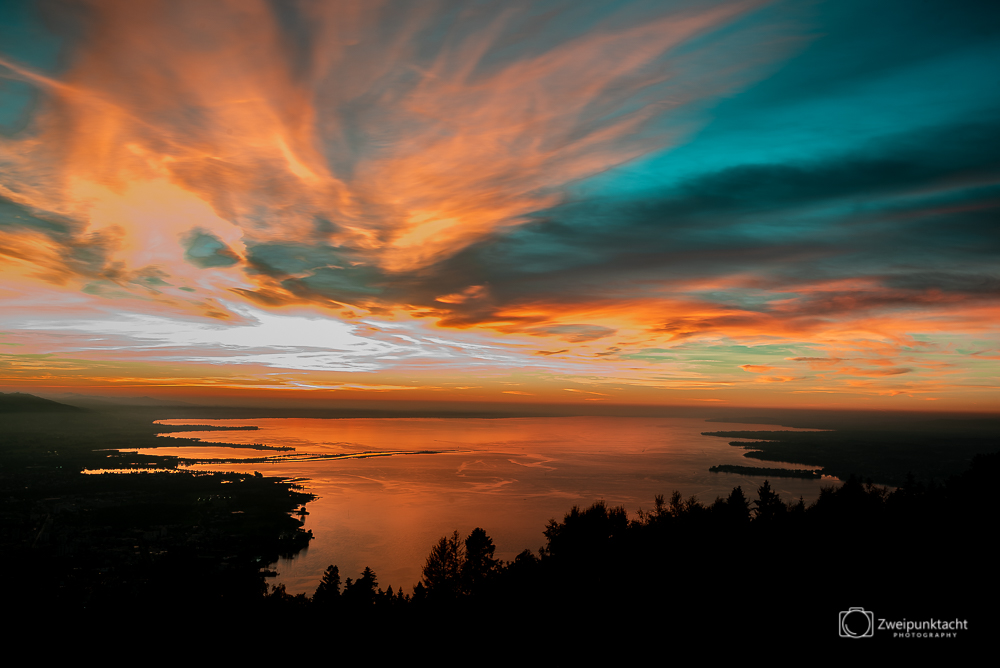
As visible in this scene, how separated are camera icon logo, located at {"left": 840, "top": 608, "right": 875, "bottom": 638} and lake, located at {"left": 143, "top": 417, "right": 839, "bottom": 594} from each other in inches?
1329

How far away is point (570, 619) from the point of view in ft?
75.5

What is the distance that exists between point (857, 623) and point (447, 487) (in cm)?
8362

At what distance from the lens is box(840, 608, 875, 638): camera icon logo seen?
16.5 metres

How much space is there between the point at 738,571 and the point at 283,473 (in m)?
109

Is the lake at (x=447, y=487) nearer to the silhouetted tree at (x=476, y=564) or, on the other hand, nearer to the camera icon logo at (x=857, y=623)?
the silhouetted tree at (x=476, y=564)

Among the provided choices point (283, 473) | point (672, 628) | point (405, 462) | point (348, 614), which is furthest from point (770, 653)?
point (405, 462)

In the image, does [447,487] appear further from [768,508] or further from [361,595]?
[361,595]

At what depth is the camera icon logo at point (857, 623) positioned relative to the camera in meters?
16.5

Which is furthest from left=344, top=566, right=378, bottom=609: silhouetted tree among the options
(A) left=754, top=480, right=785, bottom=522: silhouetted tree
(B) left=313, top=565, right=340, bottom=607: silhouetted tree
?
(A) left=754, top=480, right=785, bottom=522: silhouetted tree

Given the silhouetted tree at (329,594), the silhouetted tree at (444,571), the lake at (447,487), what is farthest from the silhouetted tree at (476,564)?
the lake at (447,487)

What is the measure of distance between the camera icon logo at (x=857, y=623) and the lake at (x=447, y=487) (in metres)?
33.8

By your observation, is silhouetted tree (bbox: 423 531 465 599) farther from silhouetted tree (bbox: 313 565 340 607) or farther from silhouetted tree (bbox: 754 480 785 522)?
silhouetted tree (bbox: 754 480 785 522)

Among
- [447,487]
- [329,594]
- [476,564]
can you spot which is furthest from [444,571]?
[447,487]

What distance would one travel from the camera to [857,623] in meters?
16.9
